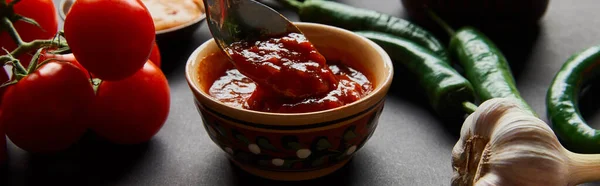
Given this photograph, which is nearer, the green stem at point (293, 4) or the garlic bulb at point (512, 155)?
the garlic bulb at point (512, 155)

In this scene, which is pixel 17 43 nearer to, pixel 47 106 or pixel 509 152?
pixel 47 106

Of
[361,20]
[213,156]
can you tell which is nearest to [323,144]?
[213,156]

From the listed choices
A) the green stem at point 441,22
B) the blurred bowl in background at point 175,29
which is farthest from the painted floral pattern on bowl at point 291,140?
the green stem at point 441,22

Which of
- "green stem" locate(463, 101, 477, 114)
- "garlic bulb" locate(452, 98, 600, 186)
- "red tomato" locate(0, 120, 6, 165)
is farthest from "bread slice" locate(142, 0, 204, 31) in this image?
"garlic bulb" locate(452, 98, 600, 186)

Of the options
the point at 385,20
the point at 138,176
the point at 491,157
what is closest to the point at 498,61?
the point at 385,20

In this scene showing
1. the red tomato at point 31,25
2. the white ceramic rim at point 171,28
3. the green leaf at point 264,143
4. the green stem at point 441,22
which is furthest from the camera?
the green stem at point 441,22

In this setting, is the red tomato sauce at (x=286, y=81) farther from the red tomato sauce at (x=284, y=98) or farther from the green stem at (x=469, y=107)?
the green stem at (x=469, y=107)

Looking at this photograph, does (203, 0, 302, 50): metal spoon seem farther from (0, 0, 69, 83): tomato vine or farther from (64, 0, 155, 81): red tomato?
(0, 0, 69, 83): tomato vine

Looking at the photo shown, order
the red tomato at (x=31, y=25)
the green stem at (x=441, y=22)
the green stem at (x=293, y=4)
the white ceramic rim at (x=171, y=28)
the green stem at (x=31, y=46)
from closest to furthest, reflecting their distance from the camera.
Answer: the green stem at (x=31, y=46) < the red tomato at (x=31, y=25) < the white ceramic rim at (x=171, y=28) < the green stem at (x=441, y=22) < the green stem at (x=293, y=4)
